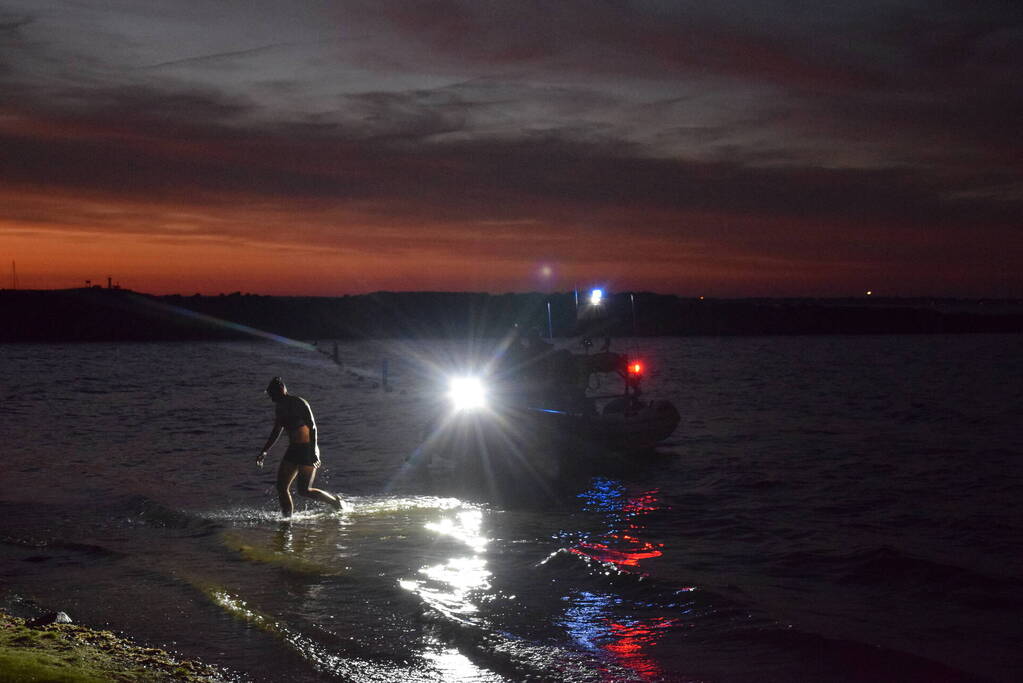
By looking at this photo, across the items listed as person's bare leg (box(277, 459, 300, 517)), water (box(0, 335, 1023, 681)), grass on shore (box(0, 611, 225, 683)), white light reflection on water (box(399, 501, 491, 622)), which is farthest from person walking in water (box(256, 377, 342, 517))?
grass on shore (box(0, 611, 225, 683))

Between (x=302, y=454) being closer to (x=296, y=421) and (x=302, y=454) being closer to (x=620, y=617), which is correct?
(x=296, y=421)

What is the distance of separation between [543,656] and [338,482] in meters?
12.9

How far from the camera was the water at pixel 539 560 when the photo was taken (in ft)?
29.3

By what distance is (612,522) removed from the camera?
17.1 metres

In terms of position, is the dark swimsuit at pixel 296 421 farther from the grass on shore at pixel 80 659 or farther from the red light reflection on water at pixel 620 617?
the grass on shore at pixel 80 659

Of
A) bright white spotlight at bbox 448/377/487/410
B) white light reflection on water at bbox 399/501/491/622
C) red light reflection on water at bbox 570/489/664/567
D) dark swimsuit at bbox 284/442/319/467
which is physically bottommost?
red light reflection on water at bbox 570/489/664/567

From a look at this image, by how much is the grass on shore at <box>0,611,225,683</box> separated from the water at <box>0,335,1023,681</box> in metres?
0.46

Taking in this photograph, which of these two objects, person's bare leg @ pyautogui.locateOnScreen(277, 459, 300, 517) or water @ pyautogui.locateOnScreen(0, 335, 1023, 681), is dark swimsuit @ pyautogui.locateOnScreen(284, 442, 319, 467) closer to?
person's bare leg @ pyautogui.locateOnScreen(277, 459, 300, 517)

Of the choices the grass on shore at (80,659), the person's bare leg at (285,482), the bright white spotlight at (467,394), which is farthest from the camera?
the bright white spotlight at (467,394)

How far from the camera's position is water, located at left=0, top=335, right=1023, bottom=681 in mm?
8922

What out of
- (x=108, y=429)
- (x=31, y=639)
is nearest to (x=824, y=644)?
(x=31, y=639)

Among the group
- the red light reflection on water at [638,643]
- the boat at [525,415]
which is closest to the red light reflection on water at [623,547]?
the red light reflection on water at [638,643]

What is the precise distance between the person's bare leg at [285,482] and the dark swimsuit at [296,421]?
0.47 ft

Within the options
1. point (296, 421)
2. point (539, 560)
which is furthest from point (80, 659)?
point (296, 421)
